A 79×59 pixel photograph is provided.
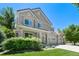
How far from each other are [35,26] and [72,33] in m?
1.10

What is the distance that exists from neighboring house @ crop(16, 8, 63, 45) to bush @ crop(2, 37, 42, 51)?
181 millimetres

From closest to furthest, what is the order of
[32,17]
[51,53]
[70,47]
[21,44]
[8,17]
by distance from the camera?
[51,53] < [70,47] < [21,44] < [32,17] < [8,17]

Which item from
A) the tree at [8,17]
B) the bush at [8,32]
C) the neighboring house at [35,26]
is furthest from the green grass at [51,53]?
the tree at [8,17]

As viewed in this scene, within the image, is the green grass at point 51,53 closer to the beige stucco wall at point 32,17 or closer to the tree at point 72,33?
the tree at point 72,33

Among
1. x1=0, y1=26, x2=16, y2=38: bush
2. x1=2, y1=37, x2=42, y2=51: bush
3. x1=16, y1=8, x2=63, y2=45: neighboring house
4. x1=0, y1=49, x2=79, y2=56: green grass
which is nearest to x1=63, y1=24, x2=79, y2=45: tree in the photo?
x1=16, y1=8, x2=63, y2=45: neighboring house

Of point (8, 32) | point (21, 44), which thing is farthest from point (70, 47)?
point (8, 32)

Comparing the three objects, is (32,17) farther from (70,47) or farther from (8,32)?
(70,47)

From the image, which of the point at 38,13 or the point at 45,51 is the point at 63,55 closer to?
the point at 45,51

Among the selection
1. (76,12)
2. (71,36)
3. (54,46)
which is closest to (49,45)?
(54,46)

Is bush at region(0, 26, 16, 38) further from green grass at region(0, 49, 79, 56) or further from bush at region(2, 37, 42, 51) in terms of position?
green grass at region(0, 49, 79, 56)

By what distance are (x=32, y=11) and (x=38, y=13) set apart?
8.4 inches

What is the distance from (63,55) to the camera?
7.50 metres

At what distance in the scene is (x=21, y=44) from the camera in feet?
A: 26.9

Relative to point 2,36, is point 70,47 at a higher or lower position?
lower
